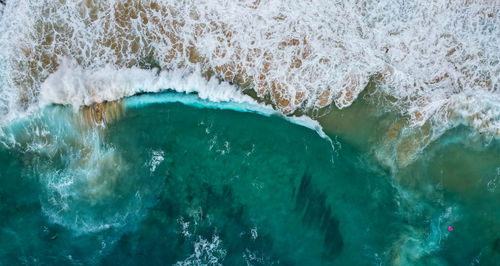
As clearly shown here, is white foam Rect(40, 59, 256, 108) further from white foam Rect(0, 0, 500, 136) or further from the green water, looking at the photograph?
the green water

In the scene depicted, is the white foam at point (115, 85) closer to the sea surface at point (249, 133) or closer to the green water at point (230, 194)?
the sea surface at point (249, 133)

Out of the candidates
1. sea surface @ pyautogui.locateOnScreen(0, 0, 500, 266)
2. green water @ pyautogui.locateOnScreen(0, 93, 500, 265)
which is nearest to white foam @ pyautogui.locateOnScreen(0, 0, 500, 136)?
sea surface @ pyautogui.locateOnScreen(0, 0, 500, 266)

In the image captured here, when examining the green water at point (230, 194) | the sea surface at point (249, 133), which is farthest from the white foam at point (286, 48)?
the green water at point (230, 194)

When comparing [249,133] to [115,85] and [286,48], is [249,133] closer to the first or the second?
[286,48]

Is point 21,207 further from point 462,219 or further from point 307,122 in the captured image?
point 462,219

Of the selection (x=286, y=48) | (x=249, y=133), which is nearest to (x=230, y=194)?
(x=249, y=133)

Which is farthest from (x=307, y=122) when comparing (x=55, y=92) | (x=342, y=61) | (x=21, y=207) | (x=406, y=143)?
(x=21, y=207)
